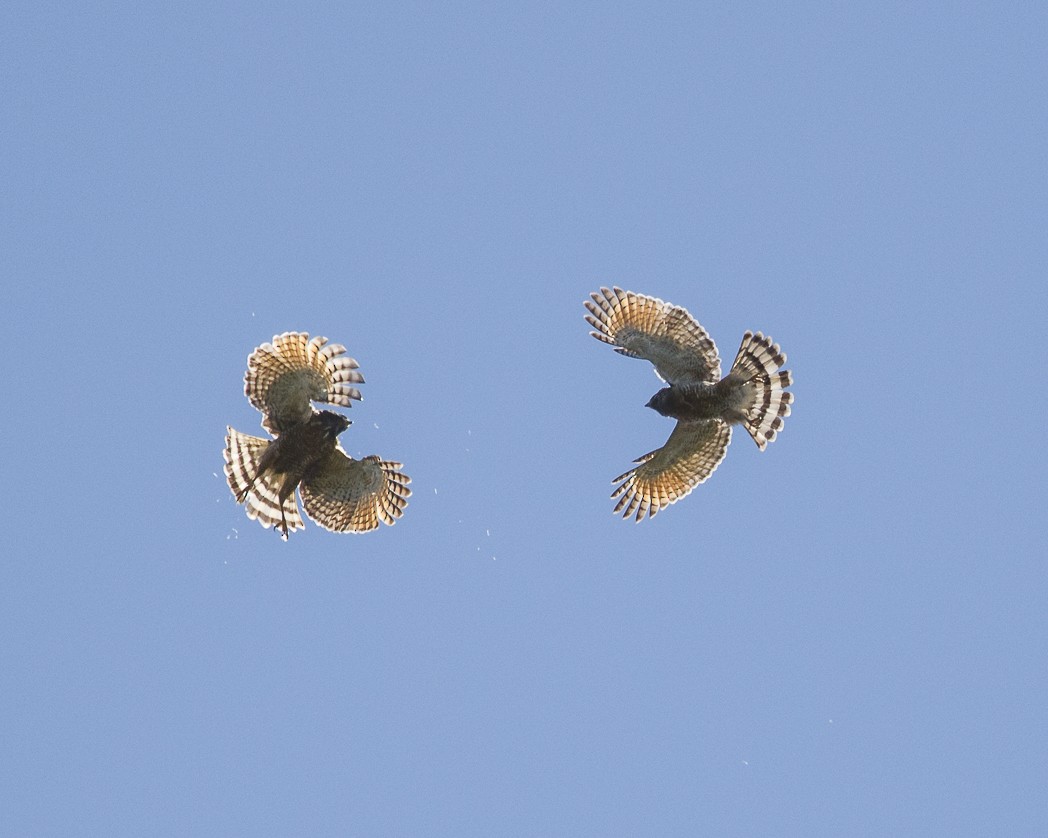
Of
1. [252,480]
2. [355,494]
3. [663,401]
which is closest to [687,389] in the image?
[663,401]

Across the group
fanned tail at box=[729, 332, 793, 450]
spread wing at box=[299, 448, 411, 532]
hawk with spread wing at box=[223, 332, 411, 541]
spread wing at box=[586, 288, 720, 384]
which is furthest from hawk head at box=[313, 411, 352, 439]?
fanned tail at box=[729, 332, 793, 450]

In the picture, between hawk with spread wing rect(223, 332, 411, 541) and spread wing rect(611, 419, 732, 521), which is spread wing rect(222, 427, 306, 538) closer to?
hawk with spread wing rect(223, 332, 411, 541)

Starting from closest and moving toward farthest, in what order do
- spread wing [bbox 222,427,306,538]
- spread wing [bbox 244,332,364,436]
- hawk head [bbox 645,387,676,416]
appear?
spread wing [bbox 244,332,364,436]
spread wing [bbox 222,427,306,538]
hawk head [bbox 645,387,676,416]

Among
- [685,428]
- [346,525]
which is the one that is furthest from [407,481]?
[685,428]

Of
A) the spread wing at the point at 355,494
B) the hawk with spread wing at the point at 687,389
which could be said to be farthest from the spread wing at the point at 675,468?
the spread wing at the point at 355,494

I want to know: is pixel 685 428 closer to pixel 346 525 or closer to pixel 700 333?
pixel 700 333

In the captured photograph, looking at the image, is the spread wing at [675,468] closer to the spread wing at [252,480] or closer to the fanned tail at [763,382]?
the fanned tail at [763,382]
